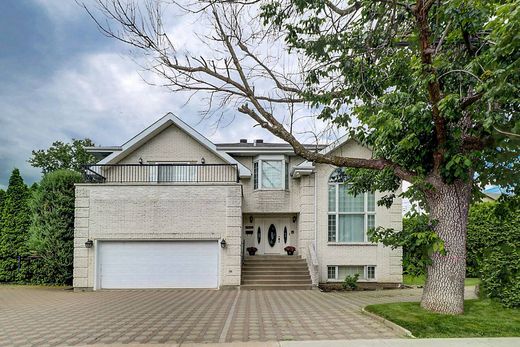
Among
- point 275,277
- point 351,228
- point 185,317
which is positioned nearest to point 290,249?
point 275,277

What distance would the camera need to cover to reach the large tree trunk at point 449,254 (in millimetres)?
8180

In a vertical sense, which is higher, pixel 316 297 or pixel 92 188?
pixel 92 188

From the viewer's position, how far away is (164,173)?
1698 cm

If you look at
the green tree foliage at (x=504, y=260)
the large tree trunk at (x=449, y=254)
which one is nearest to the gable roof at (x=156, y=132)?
the large tree trunk at (x=449, y=254)

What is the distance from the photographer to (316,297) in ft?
40.7

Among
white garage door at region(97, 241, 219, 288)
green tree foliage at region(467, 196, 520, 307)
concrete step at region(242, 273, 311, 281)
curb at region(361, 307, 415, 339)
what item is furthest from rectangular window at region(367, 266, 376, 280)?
curb at region(361, 307, 415, 339)

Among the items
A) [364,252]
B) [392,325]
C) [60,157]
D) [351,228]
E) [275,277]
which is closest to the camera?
[392,325]

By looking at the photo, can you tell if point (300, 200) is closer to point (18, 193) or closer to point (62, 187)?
point (62, 187)

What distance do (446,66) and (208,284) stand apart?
11.8 metres

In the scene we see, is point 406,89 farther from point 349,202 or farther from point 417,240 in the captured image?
point 349,202

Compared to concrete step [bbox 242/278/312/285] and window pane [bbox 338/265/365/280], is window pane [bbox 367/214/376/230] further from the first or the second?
concrete step [bbox 242/278/312/285]

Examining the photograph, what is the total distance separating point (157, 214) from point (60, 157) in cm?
2502

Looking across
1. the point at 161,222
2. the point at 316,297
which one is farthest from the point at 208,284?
the point at 316,297

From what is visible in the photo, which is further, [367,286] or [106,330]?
[367,286]
